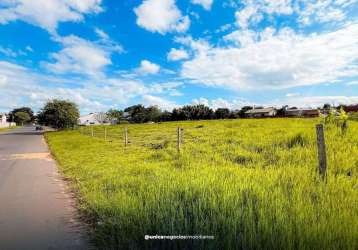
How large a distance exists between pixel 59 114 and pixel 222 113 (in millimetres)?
58989

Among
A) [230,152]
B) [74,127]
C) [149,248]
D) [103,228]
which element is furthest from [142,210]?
[74,127]

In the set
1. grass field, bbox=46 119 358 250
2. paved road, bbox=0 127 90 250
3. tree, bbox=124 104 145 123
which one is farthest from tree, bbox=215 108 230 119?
paved road, bbox=0 127 90 250

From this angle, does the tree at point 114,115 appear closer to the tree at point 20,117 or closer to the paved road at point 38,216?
the tree at point 20,117

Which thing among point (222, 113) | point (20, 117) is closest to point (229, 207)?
point (222, 113)

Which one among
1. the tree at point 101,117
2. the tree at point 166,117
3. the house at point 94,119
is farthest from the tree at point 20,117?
the tree at point 166,117

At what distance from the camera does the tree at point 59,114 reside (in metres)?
56.5

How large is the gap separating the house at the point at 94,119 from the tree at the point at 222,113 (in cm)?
5411

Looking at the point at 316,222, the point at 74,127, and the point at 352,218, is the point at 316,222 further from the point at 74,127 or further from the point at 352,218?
the point at 74,127

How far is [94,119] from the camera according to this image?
144m

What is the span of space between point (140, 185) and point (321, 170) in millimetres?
4084

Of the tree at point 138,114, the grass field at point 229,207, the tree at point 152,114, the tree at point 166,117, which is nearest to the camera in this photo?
the grass field at point 229,207

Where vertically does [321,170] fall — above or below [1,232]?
above

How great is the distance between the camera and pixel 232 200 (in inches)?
208

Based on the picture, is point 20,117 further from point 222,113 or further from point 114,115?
point 222,113
